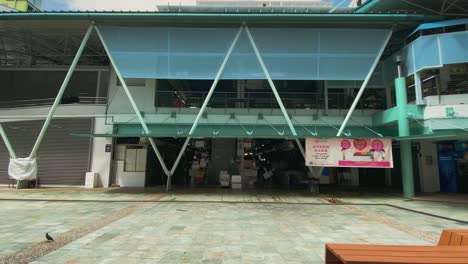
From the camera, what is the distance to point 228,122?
2011 cm

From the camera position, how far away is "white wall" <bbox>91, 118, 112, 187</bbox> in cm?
2069

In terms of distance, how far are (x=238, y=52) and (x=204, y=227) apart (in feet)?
40.1

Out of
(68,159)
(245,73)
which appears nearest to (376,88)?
(245,73)

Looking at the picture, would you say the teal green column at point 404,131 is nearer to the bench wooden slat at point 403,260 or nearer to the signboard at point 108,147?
the bench wooden slat at point 403,260

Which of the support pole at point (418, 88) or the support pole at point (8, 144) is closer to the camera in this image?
the support pole at point (418, 88)

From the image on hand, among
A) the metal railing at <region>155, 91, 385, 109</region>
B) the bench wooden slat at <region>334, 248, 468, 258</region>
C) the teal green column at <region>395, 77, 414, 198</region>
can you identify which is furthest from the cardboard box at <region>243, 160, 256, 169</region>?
the bench wooden slat at <region>334, 248, 468, 258</region>

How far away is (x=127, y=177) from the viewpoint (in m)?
21.1

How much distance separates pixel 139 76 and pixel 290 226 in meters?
13.1

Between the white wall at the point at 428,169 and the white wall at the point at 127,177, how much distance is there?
1757cm

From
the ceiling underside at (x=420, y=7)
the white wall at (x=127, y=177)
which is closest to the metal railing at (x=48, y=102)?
the white wall at (x=127, y=177)

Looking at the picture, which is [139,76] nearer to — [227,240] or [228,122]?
[228,122]

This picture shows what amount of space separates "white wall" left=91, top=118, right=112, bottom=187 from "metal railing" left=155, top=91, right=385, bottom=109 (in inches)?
150

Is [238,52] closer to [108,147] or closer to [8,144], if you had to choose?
[108,147]

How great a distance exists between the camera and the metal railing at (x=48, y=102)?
2210 cm
